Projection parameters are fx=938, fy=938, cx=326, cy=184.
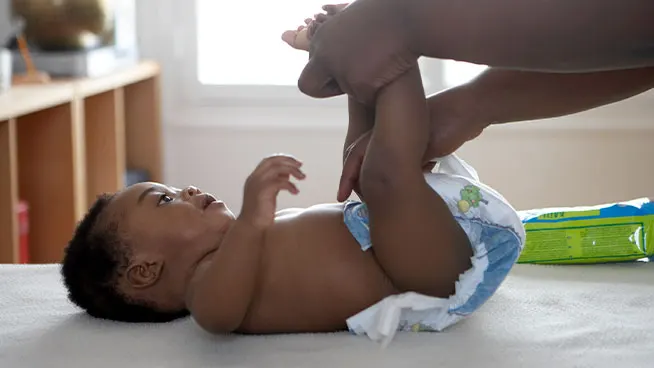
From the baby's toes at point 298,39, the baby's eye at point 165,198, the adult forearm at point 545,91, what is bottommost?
the baby's eye at point 165,198

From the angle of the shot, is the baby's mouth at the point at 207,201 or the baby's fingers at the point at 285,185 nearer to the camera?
the baby's fingers at the point at 285,185

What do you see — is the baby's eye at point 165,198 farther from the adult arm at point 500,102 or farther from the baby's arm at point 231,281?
the adult arm at point 500,102

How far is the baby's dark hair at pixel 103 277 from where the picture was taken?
1.23m

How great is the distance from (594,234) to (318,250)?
20.1 inches

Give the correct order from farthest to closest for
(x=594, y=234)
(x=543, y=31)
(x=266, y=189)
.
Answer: (x=594, y=234), (x=266, y=189), (x=543, y=31)

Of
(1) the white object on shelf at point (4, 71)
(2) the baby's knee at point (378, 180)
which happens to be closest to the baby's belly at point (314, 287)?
(2) the baby's knee at point (378, 180)

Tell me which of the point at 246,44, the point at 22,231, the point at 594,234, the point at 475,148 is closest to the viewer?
the point at 594,234

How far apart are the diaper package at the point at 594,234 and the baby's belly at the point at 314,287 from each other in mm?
422

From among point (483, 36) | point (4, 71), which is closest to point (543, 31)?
point (483, 36)

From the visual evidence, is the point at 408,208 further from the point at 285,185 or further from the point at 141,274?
the point at 141,274

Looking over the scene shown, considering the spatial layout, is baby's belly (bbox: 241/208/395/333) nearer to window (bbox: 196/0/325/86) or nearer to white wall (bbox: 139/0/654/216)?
white wall (bbox: 139/0/654/216)

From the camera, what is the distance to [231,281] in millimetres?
1096

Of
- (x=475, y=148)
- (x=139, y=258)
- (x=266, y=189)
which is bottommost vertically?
(x=475, y=148)

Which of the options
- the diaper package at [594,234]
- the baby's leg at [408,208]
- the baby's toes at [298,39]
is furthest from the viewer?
the diaper package at [594,234]
